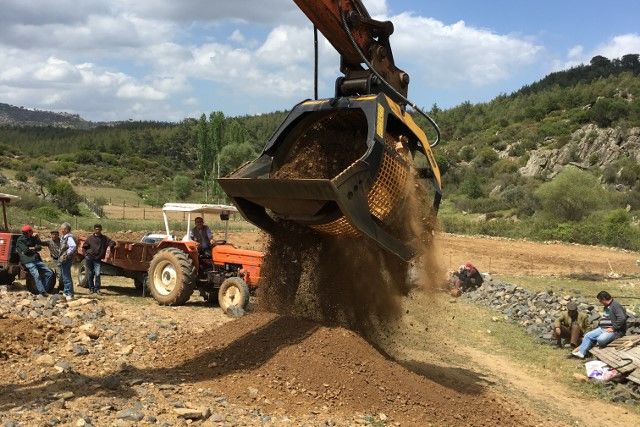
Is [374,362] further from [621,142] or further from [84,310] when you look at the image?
[621,142]

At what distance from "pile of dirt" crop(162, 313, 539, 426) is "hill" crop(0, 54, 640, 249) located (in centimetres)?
2360

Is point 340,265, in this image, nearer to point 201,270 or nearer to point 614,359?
point 614,359

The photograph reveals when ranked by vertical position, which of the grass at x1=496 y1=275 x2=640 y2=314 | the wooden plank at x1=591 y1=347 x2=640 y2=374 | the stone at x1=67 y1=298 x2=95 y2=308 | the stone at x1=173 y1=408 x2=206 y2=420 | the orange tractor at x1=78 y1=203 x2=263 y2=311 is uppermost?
the orange tractor at x1=78 y1=203 x2=263 y2=311

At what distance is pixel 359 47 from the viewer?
7641 millimetres

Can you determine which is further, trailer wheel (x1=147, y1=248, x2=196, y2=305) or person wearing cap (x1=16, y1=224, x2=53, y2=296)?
trailer wheel (x1=147, y1=248, x2=196, y2=305)

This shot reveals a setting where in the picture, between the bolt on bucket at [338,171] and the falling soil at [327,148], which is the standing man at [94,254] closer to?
the bolt on bucket at [338,171]

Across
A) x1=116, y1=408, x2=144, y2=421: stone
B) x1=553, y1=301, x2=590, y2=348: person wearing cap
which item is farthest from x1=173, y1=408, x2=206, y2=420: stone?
x1=553, y1=301, x2=590, y2=348: person wearing cap

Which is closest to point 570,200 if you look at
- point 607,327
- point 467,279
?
point 467,279

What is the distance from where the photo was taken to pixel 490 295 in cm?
1673

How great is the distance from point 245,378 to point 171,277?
620 centimetres

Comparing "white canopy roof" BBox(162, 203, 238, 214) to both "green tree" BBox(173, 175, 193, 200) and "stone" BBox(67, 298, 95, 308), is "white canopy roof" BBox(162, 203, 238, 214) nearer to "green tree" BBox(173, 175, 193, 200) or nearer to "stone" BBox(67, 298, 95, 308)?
"stone" BBox(67, 298, 95, 308)

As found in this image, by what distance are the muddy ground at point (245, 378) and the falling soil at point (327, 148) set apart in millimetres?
1833

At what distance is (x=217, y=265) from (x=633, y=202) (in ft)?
125

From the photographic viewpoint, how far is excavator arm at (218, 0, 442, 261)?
22.9 ft
